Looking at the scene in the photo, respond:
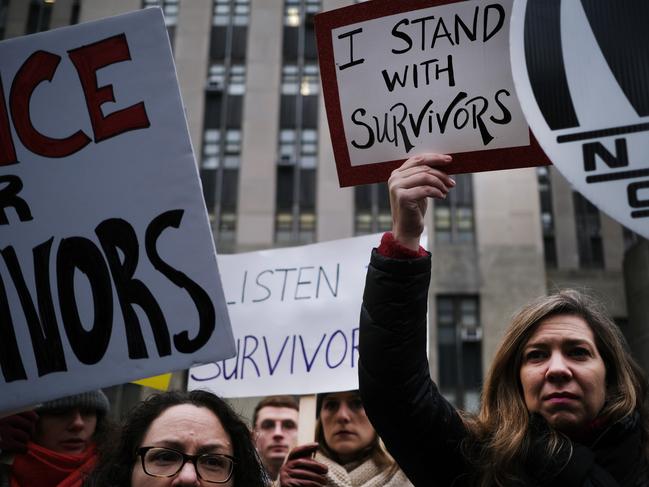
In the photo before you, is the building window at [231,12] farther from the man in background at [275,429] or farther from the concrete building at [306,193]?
the man in background at [275,429]

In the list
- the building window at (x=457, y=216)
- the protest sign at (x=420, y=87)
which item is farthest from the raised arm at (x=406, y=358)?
the building window at (x=457, y=216)

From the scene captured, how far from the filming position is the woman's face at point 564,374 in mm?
2004

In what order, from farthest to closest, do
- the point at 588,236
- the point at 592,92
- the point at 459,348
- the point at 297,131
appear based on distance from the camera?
1. the point at 588,236
2. the point at 297,131
3. the point at 459,348
4. the point at 592,92

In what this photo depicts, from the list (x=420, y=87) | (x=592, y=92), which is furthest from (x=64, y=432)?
(x=592, y=92)

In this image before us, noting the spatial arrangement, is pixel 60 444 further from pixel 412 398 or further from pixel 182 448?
pixel 412 398

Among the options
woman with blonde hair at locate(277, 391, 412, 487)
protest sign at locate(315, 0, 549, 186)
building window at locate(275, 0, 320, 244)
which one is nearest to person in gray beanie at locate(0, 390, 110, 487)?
woman with blonde hair at locate(277, 391, 412, 487)

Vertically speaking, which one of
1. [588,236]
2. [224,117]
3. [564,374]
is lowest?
[564,374]

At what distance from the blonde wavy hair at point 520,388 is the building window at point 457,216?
20.1m

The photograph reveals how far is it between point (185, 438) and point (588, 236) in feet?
81.4

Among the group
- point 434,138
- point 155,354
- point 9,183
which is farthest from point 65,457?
point 434,138

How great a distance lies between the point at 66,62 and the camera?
2.72m

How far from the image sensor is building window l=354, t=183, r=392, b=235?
21875 mm

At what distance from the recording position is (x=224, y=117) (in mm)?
23406

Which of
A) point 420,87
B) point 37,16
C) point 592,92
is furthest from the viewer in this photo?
point 37,16
